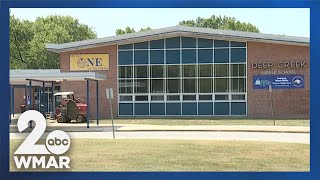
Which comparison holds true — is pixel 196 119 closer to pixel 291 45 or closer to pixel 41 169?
pixel 291 45

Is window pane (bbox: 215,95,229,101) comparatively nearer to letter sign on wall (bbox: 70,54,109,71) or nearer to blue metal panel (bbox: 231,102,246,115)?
blue metal panel (bbox: 231,102,246,115)

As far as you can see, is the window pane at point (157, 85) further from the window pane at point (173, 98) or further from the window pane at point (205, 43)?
the window pane at point (205, 43)

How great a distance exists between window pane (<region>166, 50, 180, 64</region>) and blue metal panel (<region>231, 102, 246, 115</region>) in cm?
352

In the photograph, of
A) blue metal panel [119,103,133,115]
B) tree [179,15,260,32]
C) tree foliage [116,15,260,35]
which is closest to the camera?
tree foliage [116,15,260,35]

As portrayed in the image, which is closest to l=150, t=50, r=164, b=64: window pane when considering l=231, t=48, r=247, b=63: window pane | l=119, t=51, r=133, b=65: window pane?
l=119, t=51, r=133, b=65: window pane

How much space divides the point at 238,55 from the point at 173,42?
10.9 feet

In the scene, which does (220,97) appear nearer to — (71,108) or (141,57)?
(141,57)

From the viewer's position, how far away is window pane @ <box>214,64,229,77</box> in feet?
72.3

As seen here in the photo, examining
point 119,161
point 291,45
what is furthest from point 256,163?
point 291,45

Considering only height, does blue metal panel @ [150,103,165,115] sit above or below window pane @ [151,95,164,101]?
below

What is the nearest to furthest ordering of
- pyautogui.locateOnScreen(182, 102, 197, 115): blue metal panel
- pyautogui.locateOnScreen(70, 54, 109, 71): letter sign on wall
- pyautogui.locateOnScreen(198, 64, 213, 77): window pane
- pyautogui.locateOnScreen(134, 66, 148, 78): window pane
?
pyautogui.locateOnScreen(70, 54, 109, 71): letter sign on wall → pyautogui.locateOnScreen(198, 64, 213, 77): window pane → pyautogui.locateOnScreen(182, 102, 197, 115): blue metal panel → pyautogui.locateOnScreen(134, 66, 148, 78): window pane

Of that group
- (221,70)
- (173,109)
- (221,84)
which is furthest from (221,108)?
(173,109)

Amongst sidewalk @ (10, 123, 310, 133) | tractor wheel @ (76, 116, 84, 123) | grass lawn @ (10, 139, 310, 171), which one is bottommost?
sidewalk @ (10, 123, 310, 133)

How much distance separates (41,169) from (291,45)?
57.3 feet
